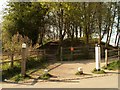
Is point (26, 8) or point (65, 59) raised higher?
point (26, 8)

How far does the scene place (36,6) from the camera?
1147 inches

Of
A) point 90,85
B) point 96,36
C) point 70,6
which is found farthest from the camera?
point 96,36

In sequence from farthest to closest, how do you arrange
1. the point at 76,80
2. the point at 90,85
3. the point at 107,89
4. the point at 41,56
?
the point at 41,56 → the point at 76,80 → the point at 90,85 → the point at 107,89

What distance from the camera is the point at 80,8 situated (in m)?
26.1

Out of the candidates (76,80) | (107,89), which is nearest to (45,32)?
(76,80)

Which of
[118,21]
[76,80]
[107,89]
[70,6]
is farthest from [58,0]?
[107,89]

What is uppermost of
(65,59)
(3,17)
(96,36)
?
(3,17)

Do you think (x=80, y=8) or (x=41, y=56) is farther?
(x=80, y=8)

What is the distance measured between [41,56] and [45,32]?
32.6 ft

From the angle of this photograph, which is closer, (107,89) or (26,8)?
(107,89)

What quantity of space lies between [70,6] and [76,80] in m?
13.7

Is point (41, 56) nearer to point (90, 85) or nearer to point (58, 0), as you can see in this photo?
point (58, 0)

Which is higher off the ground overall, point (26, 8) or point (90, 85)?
→ point (26, 8)

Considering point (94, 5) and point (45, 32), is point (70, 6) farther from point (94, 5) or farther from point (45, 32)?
point (45, 32)
